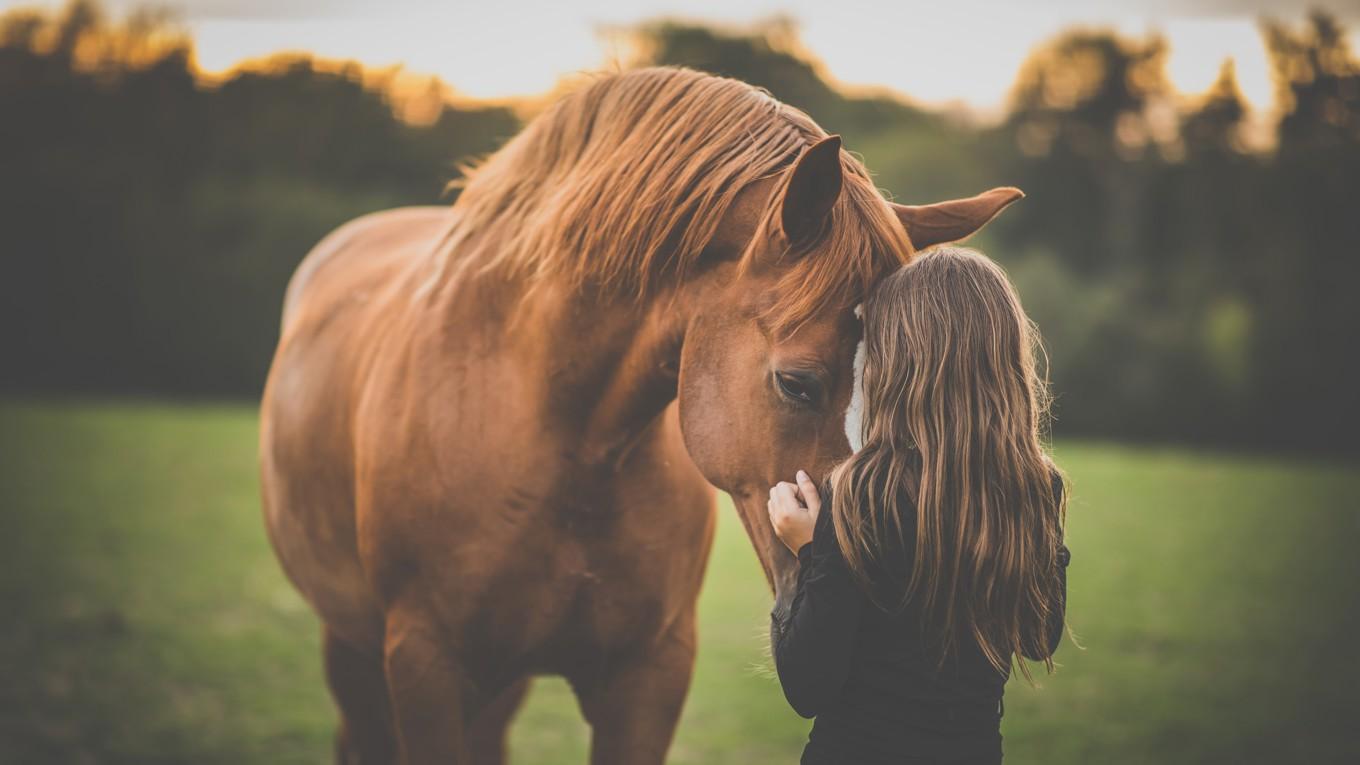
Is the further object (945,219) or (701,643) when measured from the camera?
(701,643)

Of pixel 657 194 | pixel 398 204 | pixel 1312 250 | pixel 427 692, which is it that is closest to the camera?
pixel 657 194

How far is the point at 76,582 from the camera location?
6.89 meters

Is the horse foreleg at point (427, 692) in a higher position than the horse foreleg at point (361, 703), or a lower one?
higher

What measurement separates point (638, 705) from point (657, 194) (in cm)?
113

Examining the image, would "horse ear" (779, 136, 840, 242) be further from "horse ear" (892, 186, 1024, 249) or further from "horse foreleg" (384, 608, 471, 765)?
"horse foreleg" (384, 608, 471, 765)

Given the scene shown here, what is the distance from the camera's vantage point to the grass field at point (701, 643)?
4.58 metres

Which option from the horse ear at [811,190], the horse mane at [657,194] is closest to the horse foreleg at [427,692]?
the horse mane at [657,194]

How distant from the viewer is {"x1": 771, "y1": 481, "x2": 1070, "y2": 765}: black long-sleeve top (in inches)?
65.1

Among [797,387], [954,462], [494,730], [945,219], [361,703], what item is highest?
[945,219]

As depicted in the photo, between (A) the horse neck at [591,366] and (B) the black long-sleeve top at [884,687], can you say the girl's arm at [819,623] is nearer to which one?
(B) the black long-sleeve top at [884,687]

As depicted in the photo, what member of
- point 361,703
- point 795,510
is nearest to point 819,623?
Result: point 795,510

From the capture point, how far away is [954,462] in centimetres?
171

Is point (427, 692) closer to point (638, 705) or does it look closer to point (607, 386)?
point (638, 705)

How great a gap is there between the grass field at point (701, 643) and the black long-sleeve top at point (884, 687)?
1.95 ft
